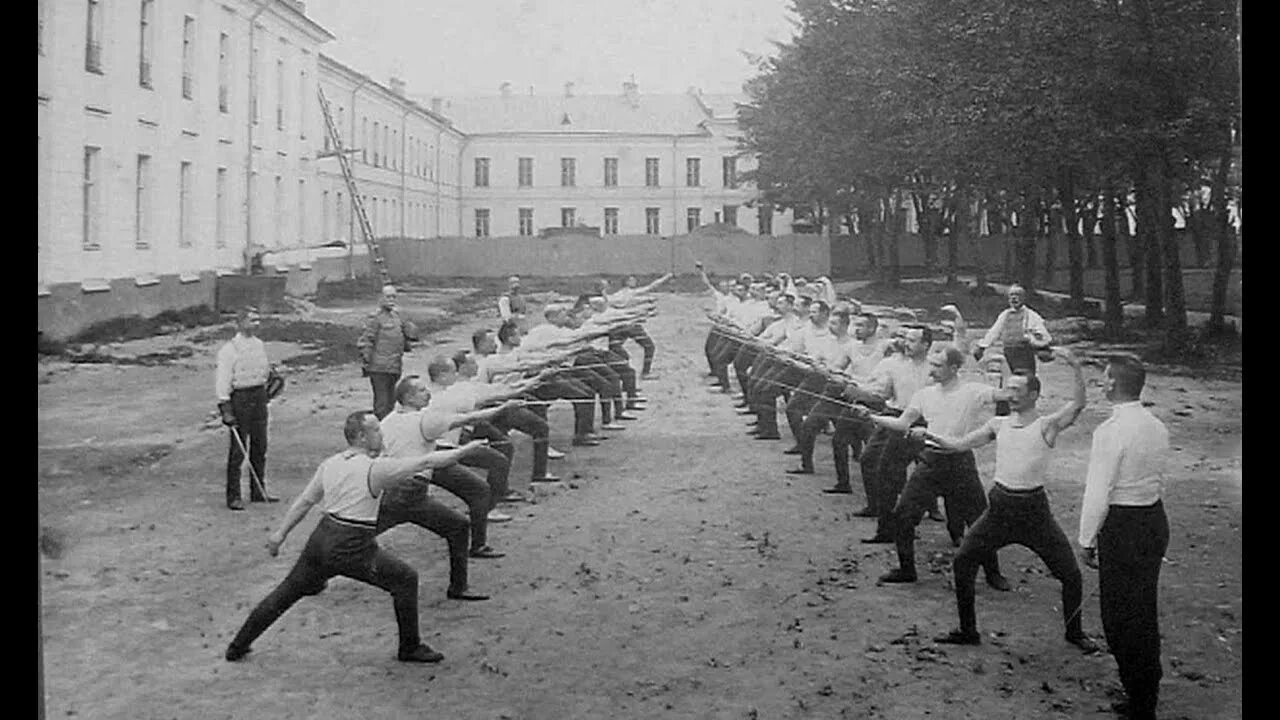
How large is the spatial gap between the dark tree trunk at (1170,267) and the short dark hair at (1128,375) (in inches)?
7.5

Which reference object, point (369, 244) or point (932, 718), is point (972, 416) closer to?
point (932, 718)

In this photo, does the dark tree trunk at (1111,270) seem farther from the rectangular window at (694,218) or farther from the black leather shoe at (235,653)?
the black leather shoe at (235,653)

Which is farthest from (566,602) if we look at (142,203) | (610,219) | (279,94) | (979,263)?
(279,94)

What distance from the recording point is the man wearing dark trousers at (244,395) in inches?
198

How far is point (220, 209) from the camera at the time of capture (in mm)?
5398

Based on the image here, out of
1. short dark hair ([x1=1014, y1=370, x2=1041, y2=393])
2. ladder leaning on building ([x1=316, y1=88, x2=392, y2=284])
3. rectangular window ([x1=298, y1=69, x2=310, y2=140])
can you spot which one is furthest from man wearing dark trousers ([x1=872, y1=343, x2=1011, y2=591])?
rectangular window ([x1=298, y1=69, x2=310, y2=140])

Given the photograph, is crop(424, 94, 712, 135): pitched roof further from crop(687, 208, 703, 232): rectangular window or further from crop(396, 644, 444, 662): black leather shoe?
crop(396, 644, 444, 662): black leather shoe

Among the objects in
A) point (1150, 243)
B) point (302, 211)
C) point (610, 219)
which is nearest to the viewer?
point (1150, 243)

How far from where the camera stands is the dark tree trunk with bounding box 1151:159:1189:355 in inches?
178

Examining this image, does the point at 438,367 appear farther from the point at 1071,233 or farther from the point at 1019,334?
the point at 1071,233

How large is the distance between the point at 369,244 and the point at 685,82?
64.0 inches

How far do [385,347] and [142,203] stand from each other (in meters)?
1.21

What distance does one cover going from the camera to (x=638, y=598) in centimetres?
462

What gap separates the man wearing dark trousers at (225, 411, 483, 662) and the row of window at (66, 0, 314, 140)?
172 cm
